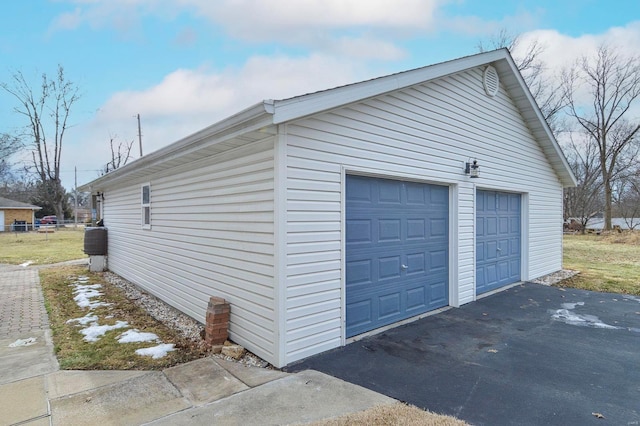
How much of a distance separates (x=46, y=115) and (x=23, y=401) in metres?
35.0

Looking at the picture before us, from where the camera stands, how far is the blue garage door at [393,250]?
4488mm

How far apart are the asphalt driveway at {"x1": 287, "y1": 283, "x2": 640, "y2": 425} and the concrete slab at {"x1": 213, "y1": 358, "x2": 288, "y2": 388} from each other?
0.87 feet

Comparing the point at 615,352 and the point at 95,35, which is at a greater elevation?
the point at 95,35

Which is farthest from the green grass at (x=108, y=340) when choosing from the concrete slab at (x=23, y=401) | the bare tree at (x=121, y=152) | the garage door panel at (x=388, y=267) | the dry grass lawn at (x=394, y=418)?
the bare tree at (x=121, y=152)

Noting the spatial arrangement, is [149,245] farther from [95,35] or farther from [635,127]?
[635,127]

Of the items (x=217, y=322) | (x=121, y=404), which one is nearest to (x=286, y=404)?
(x=121, y=404)

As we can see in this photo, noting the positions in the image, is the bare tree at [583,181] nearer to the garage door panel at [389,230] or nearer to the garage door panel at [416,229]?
the garage door panel at [416,229]

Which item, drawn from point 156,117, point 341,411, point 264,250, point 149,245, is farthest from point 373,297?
point 156,117

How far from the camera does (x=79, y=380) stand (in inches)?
131

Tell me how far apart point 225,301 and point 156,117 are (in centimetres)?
2654

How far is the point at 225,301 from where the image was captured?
446 centimetres

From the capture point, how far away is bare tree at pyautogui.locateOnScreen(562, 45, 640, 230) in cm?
2362

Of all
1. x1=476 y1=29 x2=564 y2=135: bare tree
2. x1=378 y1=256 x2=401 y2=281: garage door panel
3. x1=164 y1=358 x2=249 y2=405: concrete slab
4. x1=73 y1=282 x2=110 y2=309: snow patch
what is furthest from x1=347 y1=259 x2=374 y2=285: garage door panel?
x1=476 y1=29 x2=564 y2=135: bare tree

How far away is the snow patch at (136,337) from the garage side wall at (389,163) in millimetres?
2041
